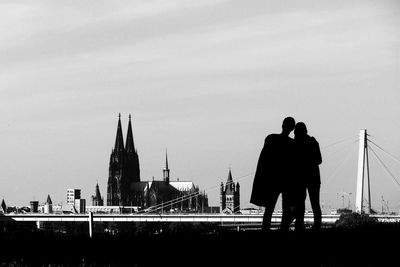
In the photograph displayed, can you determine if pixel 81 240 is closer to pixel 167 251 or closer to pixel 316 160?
pixel 167 251

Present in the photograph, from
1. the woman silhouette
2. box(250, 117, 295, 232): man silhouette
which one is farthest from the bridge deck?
box(250, 117, 295, 232): man silhouette

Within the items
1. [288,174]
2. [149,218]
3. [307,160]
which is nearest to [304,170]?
[307,160]

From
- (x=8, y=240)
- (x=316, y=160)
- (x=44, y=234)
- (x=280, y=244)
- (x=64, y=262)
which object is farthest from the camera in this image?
(x=316, y=160)

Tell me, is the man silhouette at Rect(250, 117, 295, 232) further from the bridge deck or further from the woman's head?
the bridge deck

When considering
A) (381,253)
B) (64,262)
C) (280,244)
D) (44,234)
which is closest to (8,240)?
(44,234)

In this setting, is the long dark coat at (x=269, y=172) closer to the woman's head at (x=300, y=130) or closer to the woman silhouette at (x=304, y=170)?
the woman silhouette at (x=304, y=170)

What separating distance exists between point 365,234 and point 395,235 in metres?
0.46

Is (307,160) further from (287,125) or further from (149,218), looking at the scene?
(149,218)

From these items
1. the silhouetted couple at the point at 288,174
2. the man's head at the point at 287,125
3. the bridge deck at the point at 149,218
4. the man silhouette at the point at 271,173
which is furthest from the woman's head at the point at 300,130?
the bridge deck at the point at 149,218

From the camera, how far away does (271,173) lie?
13109mm

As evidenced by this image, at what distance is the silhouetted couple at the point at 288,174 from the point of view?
13109mm

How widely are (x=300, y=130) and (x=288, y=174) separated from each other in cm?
A: 70

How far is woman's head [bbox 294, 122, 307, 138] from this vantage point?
13.7 meters

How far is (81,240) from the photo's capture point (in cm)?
1123
